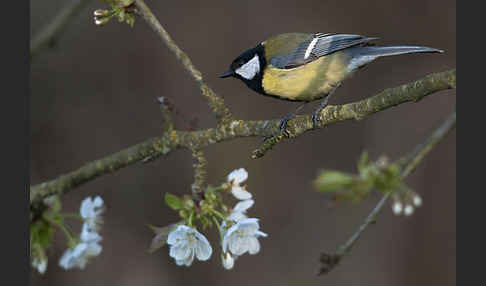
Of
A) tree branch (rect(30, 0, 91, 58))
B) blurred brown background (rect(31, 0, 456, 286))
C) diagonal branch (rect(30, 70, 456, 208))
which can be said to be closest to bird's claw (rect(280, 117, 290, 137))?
diagonal branch (rect(30, 70, 456, 208))

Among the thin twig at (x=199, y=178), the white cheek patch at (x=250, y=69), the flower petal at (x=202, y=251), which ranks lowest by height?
the flower petal at (x=202, y=251)

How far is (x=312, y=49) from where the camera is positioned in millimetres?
1953

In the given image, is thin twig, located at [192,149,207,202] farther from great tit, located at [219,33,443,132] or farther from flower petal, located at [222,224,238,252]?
great tit, located at [219,33,443,132]

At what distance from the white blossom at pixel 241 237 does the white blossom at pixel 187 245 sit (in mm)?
58

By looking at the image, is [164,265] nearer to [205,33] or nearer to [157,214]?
[157,214]

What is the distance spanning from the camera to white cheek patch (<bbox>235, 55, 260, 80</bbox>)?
1.99 m

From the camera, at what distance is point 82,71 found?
3.47 meters

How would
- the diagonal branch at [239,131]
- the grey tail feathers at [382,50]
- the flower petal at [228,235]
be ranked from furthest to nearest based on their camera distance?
the grey tail feathers at [382,50]
the flower petal at [228,235]
the diagonal branch at [239,131]

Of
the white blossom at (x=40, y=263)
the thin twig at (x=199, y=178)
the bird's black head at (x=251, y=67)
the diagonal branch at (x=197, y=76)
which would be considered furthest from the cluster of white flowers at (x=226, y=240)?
the bird's black head at (x=251, y=67)

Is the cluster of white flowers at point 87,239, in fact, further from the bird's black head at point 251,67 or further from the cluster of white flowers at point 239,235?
the bird's black head at point 251,67

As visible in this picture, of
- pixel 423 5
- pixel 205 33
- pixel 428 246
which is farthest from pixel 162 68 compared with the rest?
pixel 428 246

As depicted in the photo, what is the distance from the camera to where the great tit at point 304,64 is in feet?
6.21

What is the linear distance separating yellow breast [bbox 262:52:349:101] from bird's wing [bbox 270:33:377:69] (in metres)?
0.02

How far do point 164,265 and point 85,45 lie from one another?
61.7 inches
